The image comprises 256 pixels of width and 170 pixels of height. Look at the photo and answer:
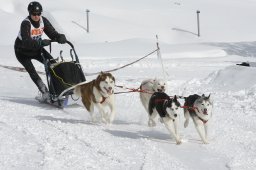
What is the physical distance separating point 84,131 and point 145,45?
1604 cm

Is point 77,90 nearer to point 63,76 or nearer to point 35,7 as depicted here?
point 63,76

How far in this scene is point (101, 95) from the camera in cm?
702

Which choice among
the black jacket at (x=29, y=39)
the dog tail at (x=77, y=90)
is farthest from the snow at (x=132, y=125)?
the black jacket at (x=29, y=39)

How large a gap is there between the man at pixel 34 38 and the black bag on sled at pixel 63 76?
321 mm

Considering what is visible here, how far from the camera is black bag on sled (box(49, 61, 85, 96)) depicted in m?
7.97

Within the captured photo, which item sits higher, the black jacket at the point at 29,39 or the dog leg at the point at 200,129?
the black jacket at the point at 29,39

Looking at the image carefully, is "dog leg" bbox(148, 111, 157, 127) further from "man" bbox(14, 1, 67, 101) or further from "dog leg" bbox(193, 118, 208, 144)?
"man" bbox(14, 1, 67, 101)

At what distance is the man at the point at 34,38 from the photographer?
777 cm

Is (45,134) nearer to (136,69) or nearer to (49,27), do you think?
(49,27)

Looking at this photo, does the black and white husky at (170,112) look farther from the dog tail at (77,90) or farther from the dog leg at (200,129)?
the dog tail at (77,90)

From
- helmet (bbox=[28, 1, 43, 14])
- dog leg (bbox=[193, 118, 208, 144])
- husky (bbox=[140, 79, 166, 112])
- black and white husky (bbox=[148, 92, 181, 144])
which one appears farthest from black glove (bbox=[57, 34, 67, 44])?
dog leg (bbox=[193, 118, 208, 144])

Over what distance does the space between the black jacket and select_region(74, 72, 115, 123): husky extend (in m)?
1.17

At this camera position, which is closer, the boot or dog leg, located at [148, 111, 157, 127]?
dog leg, located at [148, 111, 157, 127]

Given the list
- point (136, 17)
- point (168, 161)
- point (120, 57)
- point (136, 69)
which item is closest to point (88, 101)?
point (168, 161)
